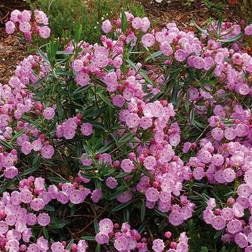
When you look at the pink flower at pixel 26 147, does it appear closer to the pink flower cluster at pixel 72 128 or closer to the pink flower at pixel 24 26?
the pink flower cluster at pixel 72 128

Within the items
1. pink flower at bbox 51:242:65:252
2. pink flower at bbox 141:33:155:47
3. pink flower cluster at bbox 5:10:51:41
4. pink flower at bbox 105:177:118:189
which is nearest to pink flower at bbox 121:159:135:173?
pink flower at bbox 105:177:118:189

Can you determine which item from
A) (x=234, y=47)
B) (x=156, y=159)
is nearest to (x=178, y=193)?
(x=156, y=159)

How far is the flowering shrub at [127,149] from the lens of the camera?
292cm

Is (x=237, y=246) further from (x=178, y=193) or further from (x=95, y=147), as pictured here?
(x=95, y=147)

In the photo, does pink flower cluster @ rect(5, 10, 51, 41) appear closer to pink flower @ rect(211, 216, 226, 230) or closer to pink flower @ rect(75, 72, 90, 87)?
pink flower @ rect(75, 72, 90, 87)

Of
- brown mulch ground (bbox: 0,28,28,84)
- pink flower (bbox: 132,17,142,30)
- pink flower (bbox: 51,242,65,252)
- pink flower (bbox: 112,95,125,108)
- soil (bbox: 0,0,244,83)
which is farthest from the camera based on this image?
soil (bbox: 0,0,244,83)

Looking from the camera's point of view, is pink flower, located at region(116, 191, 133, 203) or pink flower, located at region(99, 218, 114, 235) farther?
pink flower, located at region(116, 191, 133, 203)

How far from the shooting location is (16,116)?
10.6ft

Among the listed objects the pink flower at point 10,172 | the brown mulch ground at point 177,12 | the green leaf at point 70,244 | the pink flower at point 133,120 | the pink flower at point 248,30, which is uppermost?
the pink flower at point 248,30

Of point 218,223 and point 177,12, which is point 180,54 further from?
point 177,12

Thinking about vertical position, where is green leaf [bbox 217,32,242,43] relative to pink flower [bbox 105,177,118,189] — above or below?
above

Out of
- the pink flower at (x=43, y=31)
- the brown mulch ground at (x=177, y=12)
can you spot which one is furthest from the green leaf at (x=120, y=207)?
the brown mulch ground at (x=177, y=12)

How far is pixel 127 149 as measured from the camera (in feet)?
10.2

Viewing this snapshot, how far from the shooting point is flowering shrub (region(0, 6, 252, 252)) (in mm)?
2924
